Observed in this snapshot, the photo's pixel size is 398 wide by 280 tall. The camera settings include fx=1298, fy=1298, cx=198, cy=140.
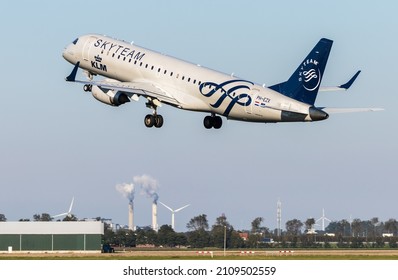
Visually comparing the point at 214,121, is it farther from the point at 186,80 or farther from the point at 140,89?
the point at 140,89

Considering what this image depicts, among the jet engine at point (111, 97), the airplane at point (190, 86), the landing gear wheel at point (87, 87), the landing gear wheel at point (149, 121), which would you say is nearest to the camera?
the airplane at point (190, 86)

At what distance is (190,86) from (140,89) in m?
5.35

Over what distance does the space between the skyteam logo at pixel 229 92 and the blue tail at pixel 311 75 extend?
373cm

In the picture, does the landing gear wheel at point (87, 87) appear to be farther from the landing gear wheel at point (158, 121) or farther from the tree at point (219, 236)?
the tree at point (219, 236)

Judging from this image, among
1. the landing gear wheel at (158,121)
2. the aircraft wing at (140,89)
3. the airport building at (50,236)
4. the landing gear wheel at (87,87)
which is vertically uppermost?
the landing gear wheel at (87,87)

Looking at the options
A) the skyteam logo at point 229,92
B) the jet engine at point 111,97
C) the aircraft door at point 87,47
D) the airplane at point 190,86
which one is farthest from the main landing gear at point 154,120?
the aircraft door at point 87,47

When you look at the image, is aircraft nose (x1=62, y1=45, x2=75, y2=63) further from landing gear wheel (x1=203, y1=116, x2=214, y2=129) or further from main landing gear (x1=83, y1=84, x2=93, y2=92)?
landing gear wheel (x1=203, y1=116, x2=214, y2=129)

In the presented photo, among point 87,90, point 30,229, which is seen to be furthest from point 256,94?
point 30,229

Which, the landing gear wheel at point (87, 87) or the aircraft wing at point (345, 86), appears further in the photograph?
the landing gear wheel at point (87, 87)

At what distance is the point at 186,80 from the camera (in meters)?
112

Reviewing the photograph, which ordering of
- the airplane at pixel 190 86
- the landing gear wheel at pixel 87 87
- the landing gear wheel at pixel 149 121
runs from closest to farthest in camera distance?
the airplane at pixel 190 86 → the landing gear wheel at pixel 149 121 → the landing gear wheel at pixel 87 87

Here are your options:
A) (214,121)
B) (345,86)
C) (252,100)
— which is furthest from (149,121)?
(345,86)

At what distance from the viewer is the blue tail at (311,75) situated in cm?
10456

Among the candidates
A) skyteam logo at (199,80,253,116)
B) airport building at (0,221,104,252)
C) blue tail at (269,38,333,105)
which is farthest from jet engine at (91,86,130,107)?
airport building at (0,221,104,252)
